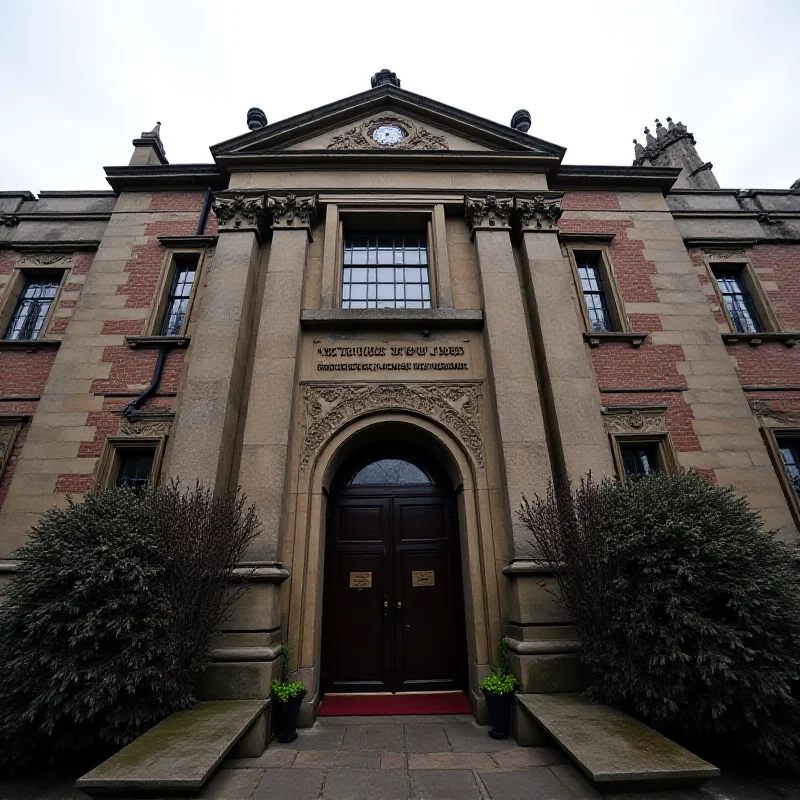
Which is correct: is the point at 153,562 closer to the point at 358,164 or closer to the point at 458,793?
the point at 458,793

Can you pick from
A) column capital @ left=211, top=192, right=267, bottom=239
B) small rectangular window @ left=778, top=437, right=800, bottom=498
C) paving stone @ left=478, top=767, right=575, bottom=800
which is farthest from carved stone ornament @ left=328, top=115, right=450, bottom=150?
paving stone @ left=478, top=767, right=575, bottom=800

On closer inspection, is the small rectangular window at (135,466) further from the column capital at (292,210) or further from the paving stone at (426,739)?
the paving stone at (426,739)

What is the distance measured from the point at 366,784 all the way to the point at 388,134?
40.6 ft

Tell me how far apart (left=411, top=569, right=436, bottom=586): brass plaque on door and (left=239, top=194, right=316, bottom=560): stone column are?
2.54 metres

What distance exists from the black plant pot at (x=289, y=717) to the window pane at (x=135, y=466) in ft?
15.9

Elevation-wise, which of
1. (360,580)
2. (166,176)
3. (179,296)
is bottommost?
(360,580)

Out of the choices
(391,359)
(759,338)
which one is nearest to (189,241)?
(391,359)

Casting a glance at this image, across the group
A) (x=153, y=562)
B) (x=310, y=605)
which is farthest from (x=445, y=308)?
(x=153, y=562)

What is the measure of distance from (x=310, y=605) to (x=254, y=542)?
4.37 ft

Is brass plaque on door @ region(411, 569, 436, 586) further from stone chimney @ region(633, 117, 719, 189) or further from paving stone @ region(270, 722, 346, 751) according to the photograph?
stone chimney @ region(633, 117, 719, 189)

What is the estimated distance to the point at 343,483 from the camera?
8.40 meters

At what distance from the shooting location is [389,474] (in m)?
8.51

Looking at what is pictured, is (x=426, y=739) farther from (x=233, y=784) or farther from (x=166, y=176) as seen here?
(x=166, y=176)

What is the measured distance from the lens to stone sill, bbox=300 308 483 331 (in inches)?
333
